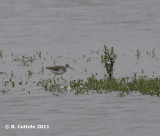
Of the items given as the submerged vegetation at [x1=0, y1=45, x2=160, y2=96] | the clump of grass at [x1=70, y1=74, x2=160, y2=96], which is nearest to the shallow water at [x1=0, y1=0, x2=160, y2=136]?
the submerged vegetation at [x1=0, y1=45, x2=160, y2=96]

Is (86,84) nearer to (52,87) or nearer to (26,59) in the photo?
(52,87)

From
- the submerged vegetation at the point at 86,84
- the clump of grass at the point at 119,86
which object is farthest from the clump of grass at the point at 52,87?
the clump of grass at the point at 119,86

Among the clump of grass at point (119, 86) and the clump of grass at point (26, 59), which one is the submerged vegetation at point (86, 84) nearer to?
the clump of grass at point (119, 86)

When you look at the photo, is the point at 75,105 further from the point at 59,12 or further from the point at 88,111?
the point at 59,12

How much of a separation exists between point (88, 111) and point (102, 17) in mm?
31319

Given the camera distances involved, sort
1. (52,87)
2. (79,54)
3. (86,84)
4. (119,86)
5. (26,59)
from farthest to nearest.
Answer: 1. (79,54)
2. (26,59)
3. (52,87)
4. (86,84)
5. (119,86)

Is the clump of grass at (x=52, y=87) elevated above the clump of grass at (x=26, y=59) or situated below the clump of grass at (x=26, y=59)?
below

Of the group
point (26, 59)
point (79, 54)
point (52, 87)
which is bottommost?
point (52, 87)

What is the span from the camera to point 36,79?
24.2 m

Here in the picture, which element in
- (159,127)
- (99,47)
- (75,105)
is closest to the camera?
(159,127)

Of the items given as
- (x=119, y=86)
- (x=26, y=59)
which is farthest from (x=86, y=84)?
(x=26, y=59)

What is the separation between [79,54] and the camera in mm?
31172

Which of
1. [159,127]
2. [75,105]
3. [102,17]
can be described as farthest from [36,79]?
[102,17]

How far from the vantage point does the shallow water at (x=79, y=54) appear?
17484 millimetres
